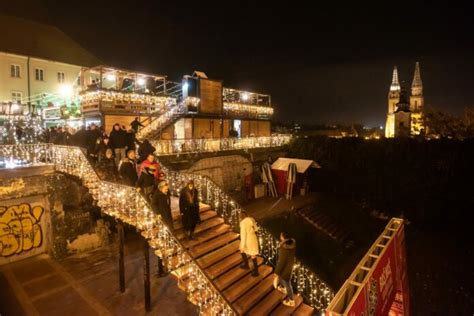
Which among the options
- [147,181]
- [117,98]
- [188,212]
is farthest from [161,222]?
[117,98]

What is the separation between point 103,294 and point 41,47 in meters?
31.5

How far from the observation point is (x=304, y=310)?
8047 millimetres

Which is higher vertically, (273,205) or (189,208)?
(189,208)

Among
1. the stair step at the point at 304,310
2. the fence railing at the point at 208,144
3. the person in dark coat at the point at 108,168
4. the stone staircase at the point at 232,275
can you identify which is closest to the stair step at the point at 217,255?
the stone staircase at the point at 232,275

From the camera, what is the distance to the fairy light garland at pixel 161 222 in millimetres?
7234

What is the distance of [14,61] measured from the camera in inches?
1052

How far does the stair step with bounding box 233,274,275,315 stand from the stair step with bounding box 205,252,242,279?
892mm

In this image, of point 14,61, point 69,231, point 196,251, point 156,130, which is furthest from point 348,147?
point 14,61

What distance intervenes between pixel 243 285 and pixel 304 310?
195 cm

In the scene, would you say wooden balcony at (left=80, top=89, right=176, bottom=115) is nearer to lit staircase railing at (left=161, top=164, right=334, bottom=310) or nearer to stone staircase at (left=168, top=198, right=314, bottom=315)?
lit staircase railing at (left=161, top=164, right=334, bottom=310)

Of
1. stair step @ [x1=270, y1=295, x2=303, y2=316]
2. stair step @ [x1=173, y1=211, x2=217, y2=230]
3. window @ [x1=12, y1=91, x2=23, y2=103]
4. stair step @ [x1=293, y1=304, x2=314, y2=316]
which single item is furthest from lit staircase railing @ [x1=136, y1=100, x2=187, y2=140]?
window @ [x1=12, y1=91, x2=23, y2=103]

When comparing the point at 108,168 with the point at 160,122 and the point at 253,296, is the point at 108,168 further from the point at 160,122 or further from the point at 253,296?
the point at 160,122

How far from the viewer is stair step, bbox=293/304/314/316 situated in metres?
7.90

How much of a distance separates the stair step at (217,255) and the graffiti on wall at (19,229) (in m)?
7.99
